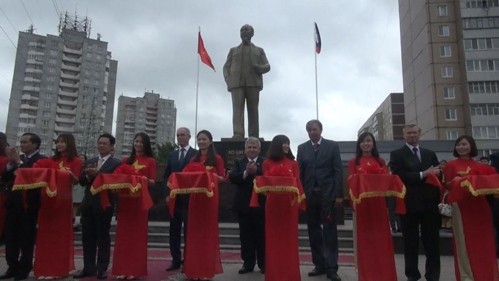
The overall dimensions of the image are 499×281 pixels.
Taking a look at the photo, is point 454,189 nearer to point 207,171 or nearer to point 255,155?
point 255,155

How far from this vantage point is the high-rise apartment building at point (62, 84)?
70000mm

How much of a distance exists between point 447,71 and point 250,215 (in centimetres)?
4259

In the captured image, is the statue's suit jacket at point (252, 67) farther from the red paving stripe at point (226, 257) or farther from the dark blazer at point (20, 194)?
the dark blazer at point (20, 194)

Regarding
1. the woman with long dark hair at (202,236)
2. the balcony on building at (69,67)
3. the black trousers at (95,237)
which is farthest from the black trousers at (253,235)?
A: the balcony on building at (69,67)

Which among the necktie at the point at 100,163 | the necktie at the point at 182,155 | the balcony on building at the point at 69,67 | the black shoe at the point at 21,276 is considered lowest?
the black shoe at the point at 21,276

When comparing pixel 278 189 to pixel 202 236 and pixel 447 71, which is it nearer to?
pixel 202 236

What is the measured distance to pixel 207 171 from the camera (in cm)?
463

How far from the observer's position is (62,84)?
2985 inches

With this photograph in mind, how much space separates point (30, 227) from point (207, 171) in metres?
2.43

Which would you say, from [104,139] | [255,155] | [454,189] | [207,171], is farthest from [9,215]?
[454,189]

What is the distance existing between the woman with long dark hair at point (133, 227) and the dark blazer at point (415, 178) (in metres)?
3.14

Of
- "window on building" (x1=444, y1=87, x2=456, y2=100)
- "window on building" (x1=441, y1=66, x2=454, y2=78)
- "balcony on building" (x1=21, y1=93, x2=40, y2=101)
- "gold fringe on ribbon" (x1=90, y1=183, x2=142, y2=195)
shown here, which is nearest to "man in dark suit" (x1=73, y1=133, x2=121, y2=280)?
"gold fringe on ribbon" (x1=90, y1=183, x2=142, y2=195)

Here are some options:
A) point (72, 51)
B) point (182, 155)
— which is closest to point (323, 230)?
point (182, 155)

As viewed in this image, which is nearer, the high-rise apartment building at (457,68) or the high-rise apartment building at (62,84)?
the high-rise apartment building at (457,68)
